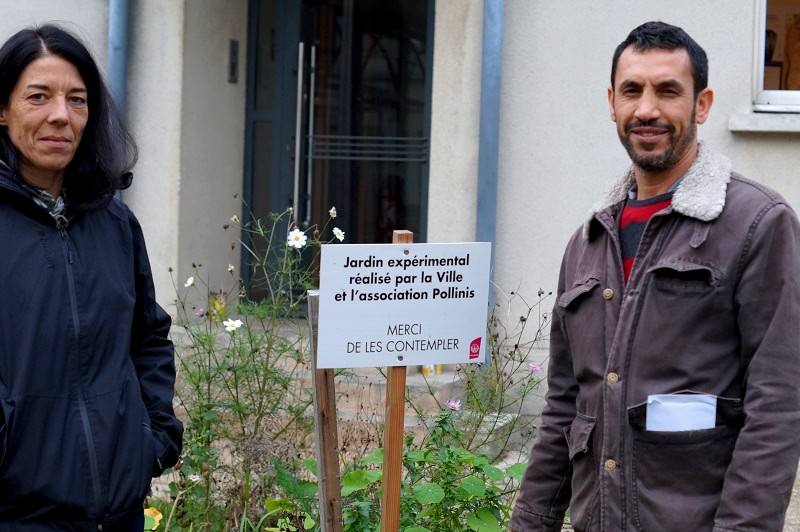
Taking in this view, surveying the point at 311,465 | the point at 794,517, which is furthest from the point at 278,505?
the point at 794,517

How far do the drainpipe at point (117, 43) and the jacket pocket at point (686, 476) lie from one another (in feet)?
17.3

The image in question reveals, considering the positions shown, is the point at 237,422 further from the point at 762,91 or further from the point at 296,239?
the point at 762,91

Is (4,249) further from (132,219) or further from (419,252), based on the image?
(419,252)

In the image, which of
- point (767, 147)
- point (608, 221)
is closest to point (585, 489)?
point (608, 221)

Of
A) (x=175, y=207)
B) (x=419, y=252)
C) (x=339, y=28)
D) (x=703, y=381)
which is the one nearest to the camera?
(x=703, y=381)

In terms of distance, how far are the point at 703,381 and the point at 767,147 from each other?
421 cm

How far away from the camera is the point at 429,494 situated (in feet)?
12.2

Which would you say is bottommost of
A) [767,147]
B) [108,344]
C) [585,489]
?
[585,489]

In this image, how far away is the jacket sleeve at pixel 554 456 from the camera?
9.09 feet

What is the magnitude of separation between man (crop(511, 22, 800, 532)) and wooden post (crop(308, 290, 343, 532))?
106 centimetres

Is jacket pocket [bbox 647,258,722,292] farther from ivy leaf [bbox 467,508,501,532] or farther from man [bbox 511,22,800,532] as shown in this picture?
ivy leaf [bbox 467,508,501,532]

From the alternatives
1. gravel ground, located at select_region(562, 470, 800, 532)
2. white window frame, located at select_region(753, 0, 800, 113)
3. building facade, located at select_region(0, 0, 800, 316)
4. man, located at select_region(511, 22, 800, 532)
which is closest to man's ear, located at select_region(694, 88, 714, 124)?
man, located at select_region(511, 22, 800, 532)

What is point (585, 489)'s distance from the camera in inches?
101

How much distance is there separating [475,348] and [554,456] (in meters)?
0.65
